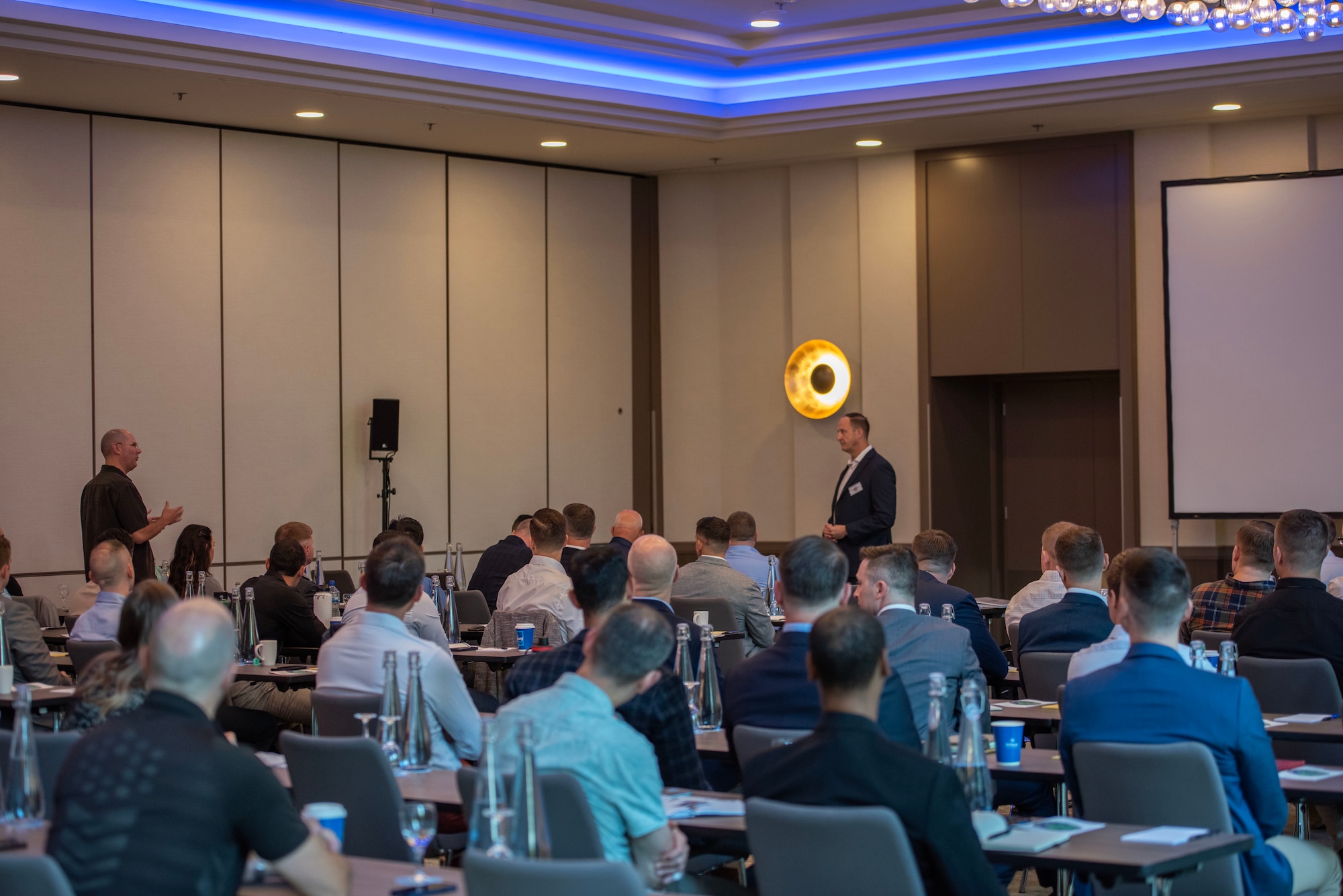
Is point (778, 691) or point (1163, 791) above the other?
point (778, 691)

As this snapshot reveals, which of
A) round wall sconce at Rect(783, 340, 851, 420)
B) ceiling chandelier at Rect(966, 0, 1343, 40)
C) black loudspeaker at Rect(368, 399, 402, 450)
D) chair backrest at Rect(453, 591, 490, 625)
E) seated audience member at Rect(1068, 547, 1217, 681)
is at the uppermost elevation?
ceiling chandelier at Rect(966, 0, 1343, 40)

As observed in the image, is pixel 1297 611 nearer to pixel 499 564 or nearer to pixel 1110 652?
pixel 1110 652

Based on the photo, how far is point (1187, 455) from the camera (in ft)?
33.8

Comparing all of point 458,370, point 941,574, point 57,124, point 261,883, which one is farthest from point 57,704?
point 458,370

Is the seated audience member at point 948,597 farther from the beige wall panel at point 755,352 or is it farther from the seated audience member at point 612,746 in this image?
the beige wall panel at point 755,352

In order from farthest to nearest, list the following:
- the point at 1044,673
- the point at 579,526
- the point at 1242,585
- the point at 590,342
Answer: the point at 590,342, the point at 579,526, the point at 1242,585, the point at 1044,673

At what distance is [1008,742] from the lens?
3785 mm

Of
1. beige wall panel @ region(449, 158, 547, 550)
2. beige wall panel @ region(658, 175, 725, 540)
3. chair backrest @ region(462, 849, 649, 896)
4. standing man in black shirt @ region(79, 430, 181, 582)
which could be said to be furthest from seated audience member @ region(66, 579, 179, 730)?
beige wall panel @ region(658, 175, 725, 540)

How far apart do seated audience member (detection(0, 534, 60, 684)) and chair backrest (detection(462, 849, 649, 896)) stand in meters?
4.10

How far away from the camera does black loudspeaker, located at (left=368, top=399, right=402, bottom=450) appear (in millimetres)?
10461

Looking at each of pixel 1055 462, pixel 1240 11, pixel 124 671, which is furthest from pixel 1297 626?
pixel 1055 462

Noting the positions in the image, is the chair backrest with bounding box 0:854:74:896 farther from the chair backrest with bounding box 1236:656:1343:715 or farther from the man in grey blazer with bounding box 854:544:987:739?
the chair backrest with bounding box 1236:656:1343:715

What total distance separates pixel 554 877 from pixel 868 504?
744cm

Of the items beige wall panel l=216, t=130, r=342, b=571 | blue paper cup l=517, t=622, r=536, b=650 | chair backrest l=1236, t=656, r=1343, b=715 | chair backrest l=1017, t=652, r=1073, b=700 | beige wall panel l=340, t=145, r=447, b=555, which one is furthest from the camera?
beige wall panel l=340, t=145, r=447, b=555
